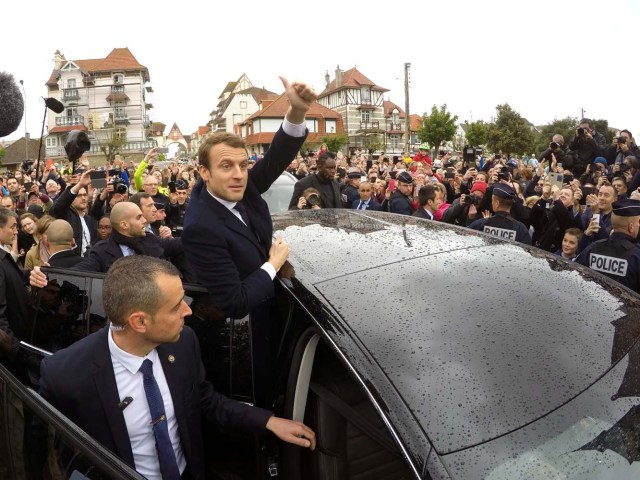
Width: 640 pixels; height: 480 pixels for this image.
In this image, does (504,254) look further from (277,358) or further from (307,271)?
(277,358)

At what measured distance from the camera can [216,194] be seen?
7.47 feet

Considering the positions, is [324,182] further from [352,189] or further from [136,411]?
[136,411]

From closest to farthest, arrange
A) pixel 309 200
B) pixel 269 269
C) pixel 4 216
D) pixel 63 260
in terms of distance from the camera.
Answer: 1. pixel 269 269
2. pixel 63 260
3. pixel 4 216
4. pixel 309 200

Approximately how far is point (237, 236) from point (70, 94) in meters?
84.5

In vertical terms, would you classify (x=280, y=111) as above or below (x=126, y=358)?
above

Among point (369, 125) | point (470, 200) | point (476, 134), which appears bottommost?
point (470, 200)

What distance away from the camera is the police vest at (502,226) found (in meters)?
5.12

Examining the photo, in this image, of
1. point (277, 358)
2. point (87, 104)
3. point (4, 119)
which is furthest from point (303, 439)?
point (87, 104)

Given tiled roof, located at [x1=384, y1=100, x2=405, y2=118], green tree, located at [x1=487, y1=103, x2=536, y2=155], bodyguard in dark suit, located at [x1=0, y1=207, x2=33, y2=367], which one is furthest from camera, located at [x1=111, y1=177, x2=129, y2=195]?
tiled roof, located at [x1=384, y1=100, x2=405, y2=118]

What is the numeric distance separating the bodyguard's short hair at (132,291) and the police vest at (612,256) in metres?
3.26

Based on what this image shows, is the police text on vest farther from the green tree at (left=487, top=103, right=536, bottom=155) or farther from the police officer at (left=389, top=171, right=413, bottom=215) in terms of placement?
the green tree at (left=487, top=103, right=536, bottom=155)

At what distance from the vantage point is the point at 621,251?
12.7 feet

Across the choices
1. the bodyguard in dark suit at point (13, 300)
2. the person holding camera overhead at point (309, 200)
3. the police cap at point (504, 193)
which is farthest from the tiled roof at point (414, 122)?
the bodyguard in dark suit at point (13, 300)

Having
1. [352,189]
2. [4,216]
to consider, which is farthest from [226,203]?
[352,189]
